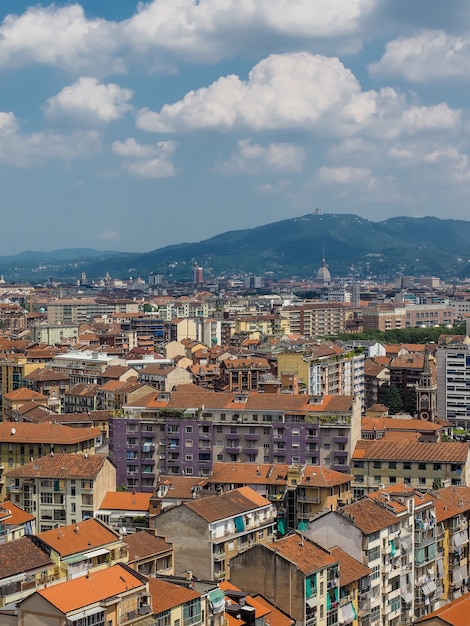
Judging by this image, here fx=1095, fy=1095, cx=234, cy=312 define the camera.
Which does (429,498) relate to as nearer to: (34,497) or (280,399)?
(280,399)

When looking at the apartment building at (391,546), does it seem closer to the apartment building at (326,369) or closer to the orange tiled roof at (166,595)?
the orange tiled roof at (166,595)

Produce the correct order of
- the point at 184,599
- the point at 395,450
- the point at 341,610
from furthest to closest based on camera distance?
the point at 395,450
the point at 341,610
the point at 184,599

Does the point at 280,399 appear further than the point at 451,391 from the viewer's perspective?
No

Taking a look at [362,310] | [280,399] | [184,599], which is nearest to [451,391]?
[280,399]

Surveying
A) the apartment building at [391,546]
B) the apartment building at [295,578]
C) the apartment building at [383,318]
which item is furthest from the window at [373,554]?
the apartment building at [383,318]

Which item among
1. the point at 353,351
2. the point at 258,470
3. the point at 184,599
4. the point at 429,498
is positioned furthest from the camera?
the point at 353,351

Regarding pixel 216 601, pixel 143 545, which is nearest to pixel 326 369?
pixel 143 545

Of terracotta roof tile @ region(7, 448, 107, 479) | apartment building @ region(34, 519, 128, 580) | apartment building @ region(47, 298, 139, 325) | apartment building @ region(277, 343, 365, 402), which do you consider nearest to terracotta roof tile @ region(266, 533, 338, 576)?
apartment building @ region(34, 519, 128, 580)
